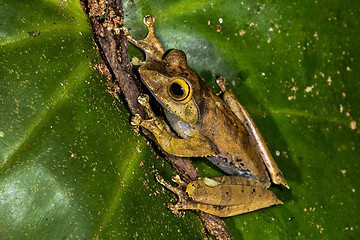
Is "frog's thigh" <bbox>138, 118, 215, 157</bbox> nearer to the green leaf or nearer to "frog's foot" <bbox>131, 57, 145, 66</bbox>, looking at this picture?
the green leaf

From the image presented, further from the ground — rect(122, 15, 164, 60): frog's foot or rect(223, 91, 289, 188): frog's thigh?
rect(122, 15, 164, 60): frog's foot

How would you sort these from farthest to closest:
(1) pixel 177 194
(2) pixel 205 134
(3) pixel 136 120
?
(2) pixel 205 134 → (1) pixel 177 194 → (3) pixel 136 120

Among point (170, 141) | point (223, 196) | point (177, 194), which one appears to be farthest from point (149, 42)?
point (223, 196)

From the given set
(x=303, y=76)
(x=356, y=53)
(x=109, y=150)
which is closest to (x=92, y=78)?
(x=109, y=150)

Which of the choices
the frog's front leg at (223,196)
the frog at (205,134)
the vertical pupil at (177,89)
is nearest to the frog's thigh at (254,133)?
the frog at (205,134)

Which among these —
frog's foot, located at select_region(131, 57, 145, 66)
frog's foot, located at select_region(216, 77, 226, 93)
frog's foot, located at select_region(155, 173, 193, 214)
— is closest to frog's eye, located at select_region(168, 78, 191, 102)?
frog's foot, located at select_region(131, 57, 145, 66)

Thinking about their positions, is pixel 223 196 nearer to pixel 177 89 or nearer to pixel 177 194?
pixel 177 194
